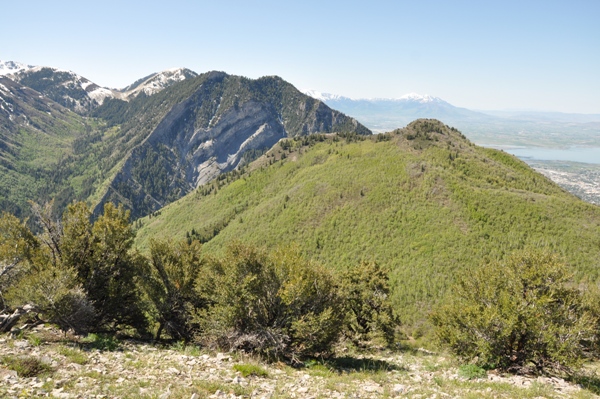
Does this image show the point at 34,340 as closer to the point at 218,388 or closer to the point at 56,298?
the point at 56,298

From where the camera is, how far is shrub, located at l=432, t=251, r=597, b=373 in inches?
639

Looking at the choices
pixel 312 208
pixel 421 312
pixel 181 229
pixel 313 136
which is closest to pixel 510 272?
pixel 421 312

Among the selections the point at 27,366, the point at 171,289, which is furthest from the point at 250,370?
the point at 171,289

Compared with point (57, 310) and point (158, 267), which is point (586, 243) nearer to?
point (158, 267)

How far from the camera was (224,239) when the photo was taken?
103m

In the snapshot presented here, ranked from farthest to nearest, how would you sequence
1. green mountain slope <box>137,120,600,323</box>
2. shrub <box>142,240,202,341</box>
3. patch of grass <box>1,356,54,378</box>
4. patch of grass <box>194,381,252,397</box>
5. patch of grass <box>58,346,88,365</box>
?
1. green mountain slope <box>137,120,600,323</box>
2. shrub <box>142,240,202,341</box>
3. patch of grass <box>58,346,88,365</box>
4. patch of grass <box>194,381,252,397</box>
5. patch of grass <box>1,356,54,378</box>

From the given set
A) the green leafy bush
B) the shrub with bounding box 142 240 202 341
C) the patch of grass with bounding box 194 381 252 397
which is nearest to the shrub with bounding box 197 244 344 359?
the shrub with bounding box 142 240 202 341

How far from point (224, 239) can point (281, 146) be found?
268ft

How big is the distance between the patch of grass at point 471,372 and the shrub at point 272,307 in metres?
7.43

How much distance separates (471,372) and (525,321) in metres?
4.12

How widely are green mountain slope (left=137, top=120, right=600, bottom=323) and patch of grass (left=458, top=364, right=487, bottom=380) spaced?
21860mm

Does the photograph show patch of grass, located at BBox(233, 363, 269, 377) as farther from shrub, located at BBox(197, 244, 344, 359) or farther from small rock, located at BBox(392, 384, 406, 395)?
small rock, located at BBox(392, 384, 406, 395)

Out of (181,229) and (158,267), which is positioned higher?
(158,267)

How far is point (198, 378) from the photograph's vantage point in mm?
13875
